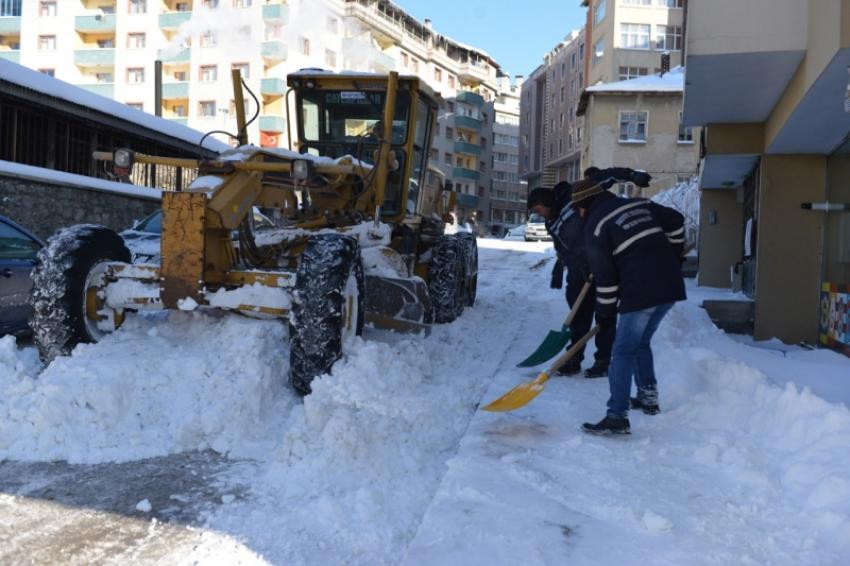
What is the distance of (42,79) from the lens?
13.8 metres

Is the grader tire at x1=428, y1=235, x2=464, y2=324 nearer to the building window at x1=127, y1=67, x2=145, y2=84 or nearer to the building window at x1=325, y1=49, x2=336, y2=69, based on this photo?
the building window at x1=325, y1=49, x2=336, y2=69

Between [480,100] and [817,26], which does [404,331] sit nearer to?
[817,26]

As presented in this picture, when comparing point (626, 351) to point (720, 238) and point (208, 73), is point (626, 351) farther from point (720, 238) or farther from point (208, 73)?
point (208, 73)

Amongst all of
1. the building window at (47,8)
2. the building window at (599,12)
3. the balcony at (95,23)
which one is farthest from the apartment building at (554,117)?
the building window at (47,8)

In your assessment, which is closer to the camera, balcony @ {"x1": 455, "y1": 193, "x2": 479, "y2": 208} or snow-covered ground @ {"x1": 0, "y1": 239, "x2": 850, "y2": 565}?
snow-covered ground @ {"x1": 0, "y1": 239, "x2": 850, "y2": 565}

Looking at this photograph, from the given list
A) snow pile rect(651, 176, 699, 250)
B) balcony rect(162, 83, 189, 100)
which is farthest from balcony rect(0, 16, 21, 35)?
snow pile rect(651, 176, 699, 250)

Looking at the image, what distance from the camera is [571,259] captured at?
5.98 meters

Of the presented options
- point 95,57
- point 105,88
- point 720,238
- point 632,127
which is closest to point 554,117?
point 632,127

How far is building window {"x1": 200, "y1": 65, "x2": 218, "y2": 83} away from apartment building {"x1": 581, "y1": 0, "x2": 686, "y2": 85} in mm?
22422

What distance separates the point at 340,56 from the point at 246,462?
41.0 metres

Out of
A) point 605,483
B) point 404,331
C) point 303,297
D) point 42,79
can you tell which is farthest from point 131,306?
point 42,79

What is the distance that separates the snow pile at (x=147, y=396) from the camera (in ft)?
13.5

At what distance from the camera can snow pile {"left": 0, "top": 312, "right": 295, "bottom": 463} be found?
4.12 m

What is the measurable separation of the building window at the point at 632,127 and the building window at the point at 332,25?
57.3 feet
